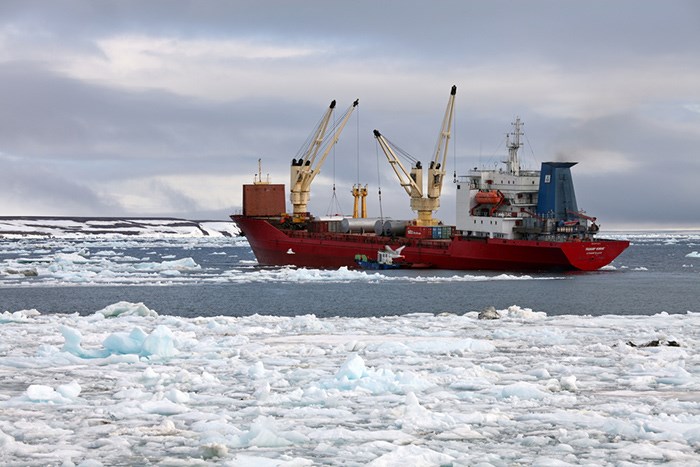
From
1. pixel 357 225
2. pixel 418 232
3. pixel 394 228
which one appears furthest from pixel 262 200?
pixel 418 232

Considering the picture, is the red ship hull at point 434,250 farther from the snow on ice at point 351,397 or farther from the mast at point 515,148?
the snow on ice at point 351,397

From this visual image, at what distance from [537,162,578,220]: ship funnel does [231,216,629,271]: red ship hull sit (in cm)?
229

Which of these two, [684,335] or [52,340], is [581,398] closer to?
[684,335]

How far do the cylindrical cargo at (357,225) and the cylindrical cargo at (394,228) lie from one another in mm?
1969

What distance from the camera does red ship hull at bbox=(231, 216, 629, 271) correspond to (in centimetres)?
4959

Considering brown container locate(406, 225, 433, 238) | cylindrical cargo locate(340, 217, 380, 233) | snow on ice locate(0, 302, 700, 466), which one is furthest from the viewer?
cylindrical cargo locate(340, 217, 380, 233)

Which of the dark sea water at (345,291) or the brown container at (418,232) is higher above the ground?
the brown container at (418,232)

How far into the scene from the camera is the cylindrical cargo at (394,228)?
61.5m

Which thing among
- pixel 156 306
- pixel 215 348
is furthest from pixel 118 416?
pixel 156 306

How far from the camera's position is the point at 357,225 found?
6412cm

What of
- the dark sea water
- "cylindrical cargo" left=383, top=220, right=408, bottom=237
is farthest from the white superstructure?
"cylindrical cargo" left=383, top=220, right=408, bottom=237

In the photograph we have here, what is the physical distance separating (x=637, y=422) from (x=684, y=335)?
9.59 metres

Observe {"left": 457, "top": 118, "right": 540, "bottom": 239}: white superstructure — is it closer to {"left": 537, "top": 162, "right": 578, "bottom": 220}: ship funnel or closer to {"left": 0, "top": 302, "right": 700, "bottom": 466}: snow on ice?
{"left": 537, "top": 162, "right": 578, "bottom": 220}: ship funnel

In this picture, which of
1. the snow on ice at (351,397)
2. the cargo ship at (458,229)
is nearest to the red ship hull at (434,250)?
the cargo ship at (458,229)
